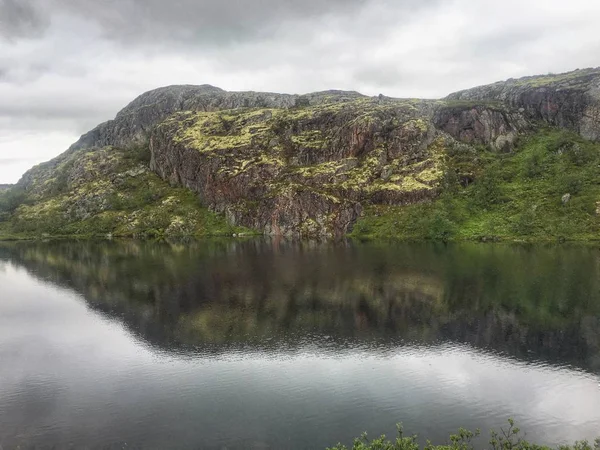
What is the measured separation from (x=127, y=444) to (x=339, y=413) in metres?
19.1

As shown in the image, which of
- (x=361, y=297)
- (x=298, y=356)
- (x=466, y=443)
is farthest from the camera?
(x=361, y=297)

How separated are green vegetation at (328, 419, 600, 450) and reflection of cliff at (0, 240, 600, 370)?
66.3 ft

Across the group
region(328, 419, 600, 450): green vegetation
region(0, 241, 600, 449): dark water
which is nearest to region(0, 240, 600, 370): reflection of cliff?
region(0, 241, 600, 449): dark water

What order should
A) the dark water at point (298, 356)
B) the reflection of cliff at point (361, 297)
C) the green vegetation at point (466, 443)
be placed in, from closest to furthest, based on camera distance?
the green vegetation at point (466, 443), the dark water at point (298, 356), the reflection of cliff at point (361, 297)

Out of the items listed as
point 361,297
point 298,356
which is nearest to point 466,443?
point 298,356

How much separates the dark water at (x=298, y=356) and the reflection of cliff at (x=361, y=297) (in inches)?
19.2

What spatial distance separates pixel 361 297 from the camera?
3305 inches

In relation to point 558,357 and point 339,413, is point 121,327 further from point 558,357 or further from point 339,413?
point 558,357

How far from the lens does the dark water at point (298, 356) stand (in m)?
38.7

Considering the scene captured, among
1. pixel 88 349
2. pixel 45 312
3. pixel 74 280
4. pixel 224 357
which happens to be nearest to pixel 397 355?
pixel 224 357

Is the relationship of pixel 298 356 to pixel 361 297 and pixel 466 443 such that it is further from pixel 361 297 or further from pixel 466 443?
pixel 361 297

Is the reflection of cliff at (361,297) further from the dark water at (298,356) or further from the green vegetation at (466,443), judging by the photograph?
the green vegetation at (466,443)

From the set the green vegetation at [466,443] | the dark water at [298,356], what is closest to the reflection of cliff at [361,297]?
the dark water at [298,356]

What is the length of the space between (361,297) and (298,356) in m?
31.7
